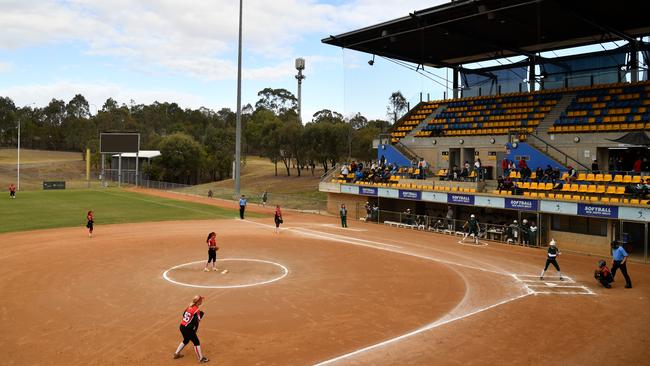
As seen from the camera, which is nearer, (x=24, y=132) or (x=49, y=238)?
(x=49, y=238)

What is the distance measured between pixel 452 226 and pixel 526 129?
11.2 meters

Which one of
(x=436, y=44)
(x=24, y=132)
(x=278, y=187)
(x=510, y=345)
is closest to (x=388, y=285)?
(x=510, y=345)

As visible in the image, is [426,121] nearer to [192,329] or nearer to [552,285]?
[552,285]

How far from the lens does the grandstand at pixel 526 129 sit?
2748 cm

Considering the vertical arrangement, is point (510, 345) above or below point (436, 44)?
below

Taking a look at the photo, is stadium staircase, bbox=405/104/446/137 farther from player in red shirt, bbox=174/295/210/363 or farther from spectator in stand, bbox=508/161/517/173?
player in red shirt, bbox=174/295/210/363

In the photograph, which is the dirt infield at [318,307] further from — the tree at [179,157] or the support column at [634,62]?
the tree at [179,157]

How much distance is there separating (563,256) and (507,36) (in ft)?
75.3

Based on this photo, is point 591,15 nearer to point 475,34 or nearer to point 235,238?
point 475,34

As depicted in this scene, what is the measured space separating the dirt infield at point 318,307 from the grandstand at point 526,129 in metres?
4.35

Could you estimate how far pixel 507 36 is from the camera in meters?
40.9

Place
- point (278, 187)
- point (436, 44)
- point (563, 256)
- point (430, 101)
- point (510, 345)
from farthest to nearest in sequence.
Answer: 1. point (278, 187)
2. point (430, 101)
3. point (436, 44)
4. point (563, 256)
5. point (510, 345)

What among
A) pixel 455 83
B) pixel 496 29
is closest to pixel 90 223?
pixel 496 29

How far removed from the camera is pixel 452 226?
106ft
